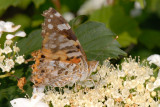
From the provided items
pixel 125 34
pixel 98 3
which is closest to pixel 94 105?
pixel 125 34

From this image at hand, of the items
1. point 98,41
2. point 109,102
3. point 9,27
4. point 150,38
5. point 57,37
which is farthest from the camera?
point 150,38

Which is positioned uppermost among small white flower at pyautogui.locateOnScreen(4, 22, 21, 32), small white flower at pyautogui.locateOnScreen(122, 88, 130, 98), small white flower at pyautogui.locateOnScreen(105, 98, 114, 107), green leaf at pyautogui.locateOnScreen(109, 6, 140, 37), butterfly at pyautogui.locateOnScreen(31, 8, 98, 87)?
green leaf at pyautogui.locateOnScreen(109, 6, 140, 37)

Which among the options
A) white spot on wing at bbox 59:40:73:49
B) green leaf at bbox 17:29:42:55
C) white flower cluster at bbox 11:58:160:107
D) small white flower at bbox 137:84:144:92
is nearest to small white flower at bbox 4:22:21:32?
green leaf at bbox 17:29:42:55

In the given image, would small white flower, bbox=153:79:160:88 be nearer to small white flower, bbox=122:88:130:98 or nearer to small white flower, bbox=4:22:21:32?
small white flower, bbox=122:88:130:98

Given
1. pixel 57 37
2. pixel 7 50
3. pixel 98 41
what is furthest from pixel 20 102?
pixel 98 41

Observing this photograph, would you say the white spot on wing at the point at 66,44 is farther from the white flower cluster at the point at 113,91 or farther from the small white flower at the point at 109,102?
the small white flower at the point at 109,102

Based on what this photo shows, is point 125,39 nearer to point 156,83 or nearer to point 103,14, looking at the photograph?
point 103,14
